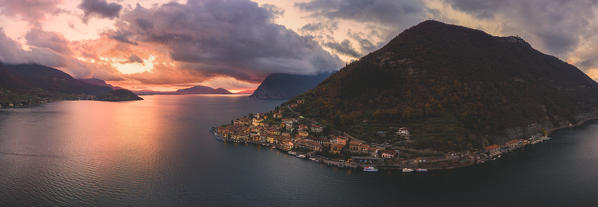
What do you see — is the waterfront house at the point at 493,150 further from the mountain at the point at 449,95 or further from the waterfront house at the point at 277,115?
the waterfront house at the point at 277,115

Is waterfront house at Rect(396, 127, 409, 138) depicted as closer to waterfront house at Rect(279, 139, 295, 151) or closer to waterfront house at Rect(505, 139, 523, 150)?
waterfront house at Rect(279, 139, 295, 151)

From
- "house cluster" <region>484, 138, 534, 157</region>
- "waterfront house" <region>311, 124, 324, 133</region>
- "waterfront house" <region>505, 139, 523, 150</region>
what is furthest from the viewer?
"waterfront house" <region>311, 124, 324, 133</region>

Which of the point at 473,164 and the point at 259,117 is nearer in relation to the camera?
the point at 473,164

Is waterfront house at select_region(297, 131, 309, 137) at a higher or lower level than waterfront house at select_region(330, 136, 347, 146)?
higher

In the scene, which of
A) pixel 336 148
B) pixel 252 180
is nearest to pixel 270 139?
pixel 336 148

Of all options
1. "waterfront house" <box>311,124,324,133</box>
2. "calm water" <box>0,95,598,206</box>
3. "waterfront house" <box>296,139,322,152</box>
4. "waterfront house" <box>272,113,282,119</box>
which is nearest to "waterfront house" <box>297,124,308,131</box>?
"waterfront house" <box>311,124,324,133</box>

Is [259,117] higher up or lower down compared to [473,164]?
higher up

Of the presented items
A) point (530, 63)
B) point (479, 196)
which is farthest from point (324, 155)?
point (530, 63)

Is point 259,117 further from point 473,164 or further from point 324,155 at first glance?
point 473,164
